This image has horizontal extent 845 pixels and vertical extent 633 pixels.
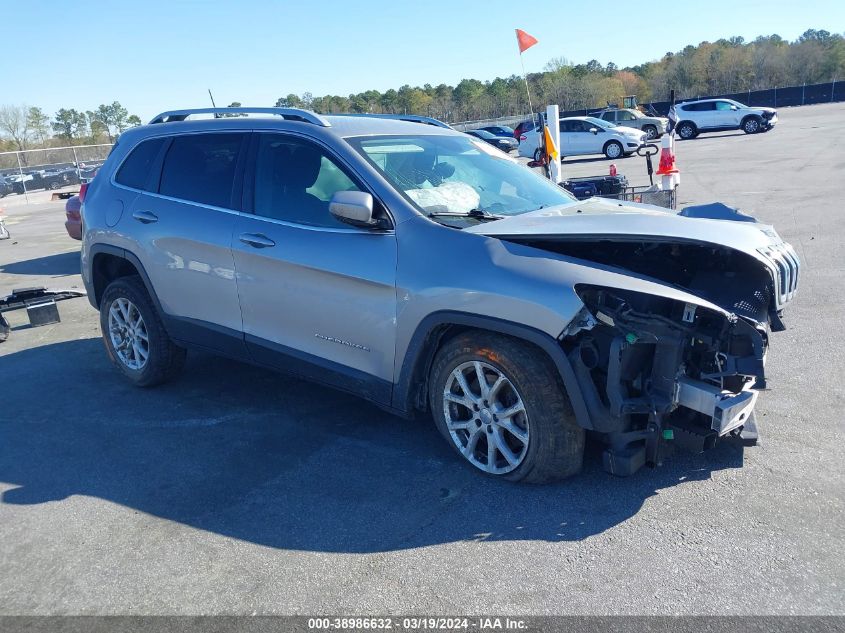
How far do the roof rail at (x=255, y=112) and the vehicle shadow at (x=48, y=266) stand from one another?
669 centimetres

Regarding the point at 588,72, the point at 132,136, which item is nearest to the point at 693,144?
the point at 132,136

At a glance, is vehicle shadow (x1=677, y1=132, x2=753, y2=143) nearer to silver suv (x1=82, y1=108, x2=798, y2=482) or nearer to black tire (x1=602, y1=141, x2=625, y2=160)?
black tire (x1=602, y1=141, x2=625, y2=160)

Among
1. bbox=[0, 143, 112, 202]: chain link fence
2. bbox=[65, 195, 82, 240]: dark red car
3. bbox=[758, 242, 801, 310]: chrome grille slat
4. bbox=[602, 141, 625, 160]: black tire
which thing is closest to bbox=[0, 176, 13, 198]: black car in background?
bbox=[0, 143, 112, 202]: chain link fence

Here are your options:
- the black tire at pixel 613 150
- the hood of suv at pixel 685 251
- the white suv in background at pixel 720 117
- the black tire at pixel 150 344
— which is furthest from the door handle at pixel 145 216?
the white suv in background at pixel 720 117

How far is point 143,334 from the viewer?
5750mm

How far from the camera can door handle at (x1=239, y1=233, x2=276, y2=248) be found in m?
4.62

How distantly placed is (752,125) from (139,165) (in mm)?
34309

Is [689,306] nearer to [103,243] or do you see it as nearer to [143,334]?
[143,334]

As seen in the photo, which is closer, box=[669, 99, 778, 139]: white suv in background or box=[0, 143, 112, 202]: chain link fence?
box=[0, 143, 112, 202]: chain link fence

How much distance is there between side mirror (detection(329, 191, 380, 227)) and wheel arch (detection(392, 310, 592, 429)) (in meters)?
0.66

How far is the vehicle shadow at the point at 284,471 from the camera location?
3.62 m

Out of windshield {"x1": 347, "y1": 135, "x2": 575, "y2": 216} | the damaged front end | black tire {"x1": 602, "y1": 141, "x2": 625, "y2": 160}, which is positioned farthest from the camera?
black tire {"x1": 602, "y1": 141, "x2": 625, "y2": 160}

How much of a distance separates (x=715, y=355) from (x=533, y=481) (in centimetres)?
111

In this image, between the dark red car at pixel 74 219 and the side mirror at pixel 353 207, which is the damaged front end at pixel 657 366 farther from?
the dark red car at pixel 74 219
